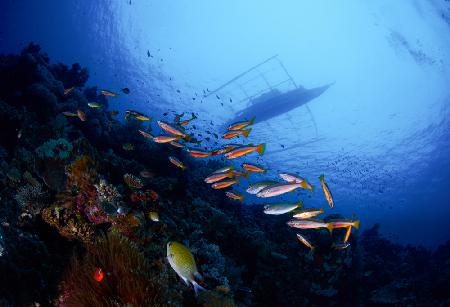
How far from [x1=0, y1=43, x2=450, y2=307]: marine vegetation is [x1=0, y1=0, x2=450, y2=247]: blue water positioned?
2241 cm

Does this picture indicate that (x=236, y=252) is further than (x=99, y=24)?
No

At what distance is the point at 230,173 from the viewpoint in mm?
6297

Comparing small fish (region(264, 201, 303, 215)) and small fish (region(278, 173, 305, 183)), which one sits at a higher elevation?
small fish (region(278, 173, 305, 183))

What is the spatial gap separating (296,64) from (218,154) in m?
41.0

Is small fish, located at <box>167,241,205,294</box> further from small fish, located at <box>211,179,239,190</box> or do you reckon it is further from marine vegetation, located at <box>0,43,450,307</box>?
small fish, located at <box>211,179,239,190</box>

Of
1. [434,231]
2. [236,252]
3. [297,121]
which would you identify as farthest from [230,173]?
[434,231]

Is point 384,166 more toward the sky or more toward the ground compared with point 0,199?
more toward the ground

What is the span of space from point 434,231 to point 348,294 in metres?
86.0

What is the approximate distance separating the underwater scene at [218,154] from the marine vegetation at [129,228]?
0.04m

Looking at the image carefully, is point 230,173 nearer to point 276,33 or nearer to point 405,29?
point 405,29

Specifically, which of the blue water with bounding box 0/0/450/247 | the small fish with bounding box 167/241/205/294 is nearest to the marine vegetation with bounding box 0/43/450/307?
the small fish with bounding box 167/241/205/294

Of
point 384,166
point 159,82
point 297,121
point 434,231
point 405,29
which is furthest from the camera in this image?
point 434,231

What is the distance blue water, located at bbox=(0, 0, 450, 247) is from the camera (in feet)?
105

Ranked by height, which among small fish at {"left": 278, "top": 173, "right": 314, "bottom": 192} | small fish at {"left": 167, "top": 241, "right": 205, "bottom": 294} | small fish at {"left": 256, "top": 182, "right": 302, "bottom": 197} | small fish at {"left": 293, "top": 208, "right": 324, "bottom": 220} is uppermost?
small fish at {"left": 167, "top": 241, "right": 205, "bottom": 294}
